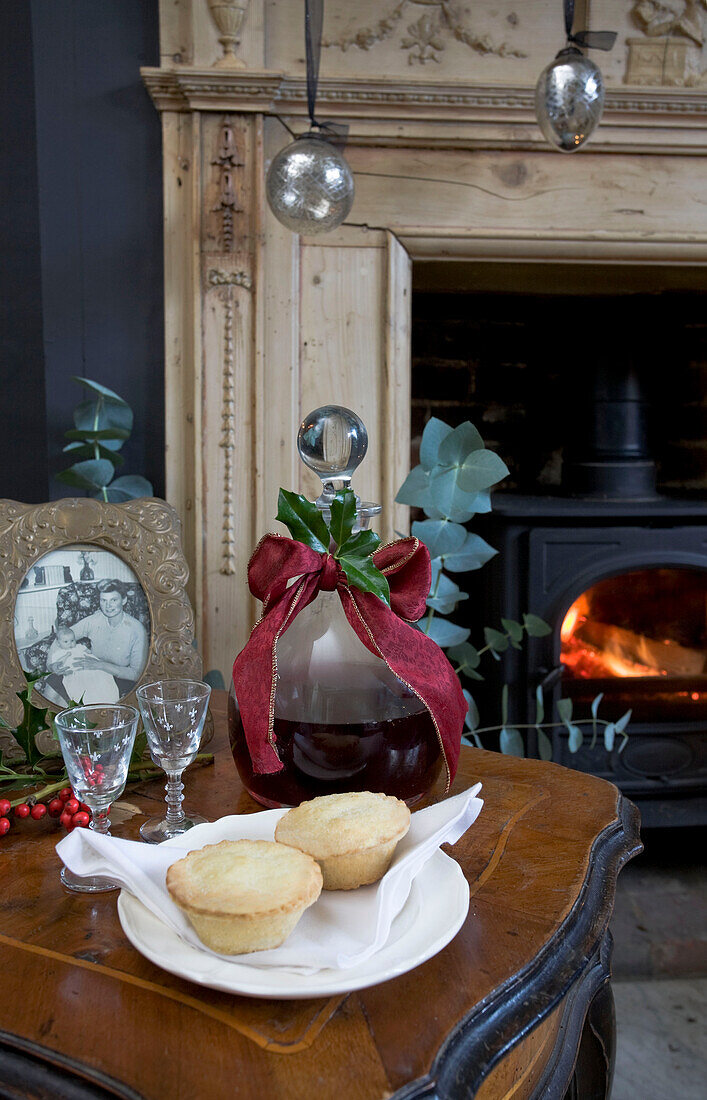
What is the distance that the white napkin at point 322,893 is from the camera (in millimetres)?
482

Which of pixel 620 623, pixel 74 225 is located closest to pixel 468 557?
pixel 620 623

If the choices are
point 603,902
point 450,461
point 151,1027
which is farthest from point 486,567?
point 151,1027

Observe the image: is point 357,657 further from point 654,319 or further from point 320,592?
point 654,319

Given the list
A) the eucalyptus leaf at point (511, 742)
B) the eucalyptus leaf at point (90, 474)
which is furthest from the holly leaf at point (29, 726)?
the eucalyptus leaf at point (511, 742)

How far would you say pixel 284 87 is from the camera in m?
1.57

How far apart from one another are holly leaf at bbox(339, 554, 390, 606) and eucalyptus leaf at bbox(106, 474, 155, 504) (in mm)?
960

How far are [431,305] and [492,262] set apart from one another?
0.36 m

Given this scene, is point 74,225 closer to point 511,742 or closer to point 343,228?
point 343,228

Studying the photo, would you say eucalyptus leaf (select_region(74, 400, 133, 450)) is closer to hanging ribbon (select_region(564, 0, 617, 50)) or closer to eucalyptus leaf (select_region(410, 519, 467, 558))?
eucalyptus leaf (select_region(410, 519, 467, 558))

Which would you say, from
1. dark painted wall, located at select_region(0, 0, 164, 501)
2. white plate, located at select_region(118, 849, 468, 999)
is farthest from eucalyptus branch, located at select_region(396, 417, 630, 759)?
white plate, located at select_region(118, 849, 468, 999)

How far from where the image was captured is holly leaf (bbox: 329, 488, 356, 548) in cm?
71

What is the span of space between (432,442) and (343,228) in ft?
1.98

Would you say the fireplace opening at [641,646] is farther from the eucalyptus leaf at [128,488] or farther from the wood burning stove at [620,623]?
the eucalyptus leaf at [128,488]

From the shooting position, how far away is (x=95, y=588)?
955 millimetres
